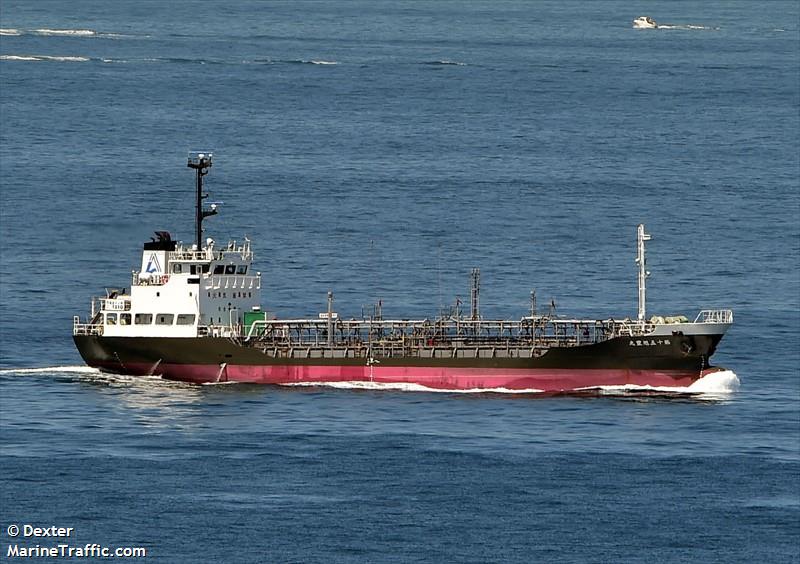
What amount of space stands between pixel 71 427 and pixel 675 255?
256ft

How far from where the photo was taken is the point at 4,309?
15488 cm

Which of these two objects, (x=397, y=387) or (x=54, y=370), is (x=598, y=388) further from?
(x=54, y=370)

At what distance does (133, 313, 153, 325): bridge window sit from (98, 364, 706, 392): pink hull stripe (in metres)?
5.53

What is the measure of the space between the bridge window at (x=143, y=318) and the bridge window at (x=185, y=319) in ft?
5.65

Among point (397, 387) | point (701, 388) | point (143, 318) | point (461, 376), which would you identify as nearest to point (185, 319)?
point (143, 318)

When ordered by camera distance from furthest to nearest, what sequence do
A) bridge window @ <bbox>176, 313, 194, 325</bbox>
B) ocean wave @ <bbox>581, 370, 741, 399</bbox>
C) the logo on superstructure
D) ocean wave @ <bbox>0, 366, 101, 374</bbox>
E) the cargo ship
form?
the logo on superstructure < bridge window @ <bbox>176, 313, 194, 325</bbox> < ocean wave @ <bbox>0, 366, 101, 374</bbox> < the cargo ship < ocean wave @ <bbox>581, 370, 741, 399</bbox>

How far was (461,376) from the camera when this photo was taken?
130 metres

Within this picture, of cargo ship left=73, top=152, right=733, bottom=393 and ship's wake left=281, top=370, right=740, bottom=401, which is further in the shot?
cargo ship left=73, top=152, right=733, bottom=393

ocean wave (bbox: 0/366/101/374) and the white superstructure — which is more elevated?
the white superstructure

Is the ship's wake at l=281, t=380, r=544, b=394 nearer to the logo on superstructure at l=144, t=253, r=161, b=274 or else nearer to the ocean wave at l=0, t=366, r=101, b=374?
the logo on superstructure at l=144, t=253, r=161, b=274

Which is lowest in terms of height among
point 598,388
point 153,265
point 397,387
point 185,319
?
point 397,387

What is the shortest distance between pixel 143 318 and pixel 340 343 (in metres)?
11.6

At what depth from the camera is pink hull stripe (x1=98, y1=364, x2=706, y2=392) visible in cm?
12888

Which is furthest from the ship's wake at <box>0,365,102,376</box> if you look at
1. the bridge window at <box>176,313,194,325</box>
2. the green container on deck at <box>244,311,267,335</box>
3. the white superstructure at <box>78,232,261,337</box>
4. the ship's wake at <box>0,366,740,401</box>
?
the green container on deck at <box>244,311,267,335</box>
